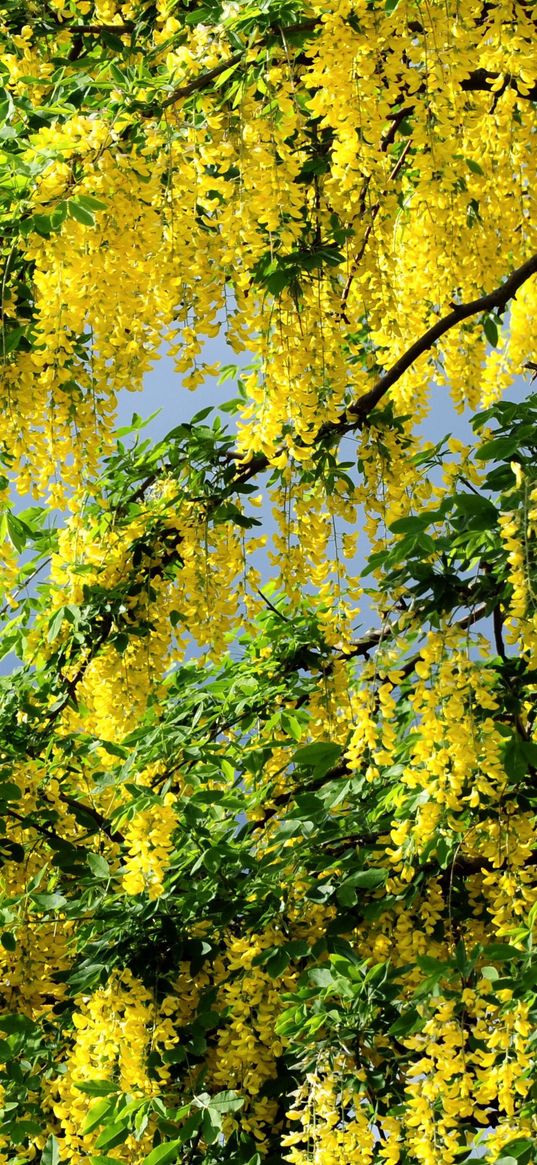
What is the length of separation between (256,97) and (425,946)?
6.54 ft

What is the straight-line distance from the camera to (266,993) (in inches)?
139

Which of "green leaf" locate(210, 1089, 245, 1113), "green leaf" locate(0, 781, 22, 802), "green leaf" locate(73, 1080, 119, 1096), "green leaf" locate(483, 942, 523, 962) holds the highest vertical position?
"green leaf" locate(0, 781, 22, 802)

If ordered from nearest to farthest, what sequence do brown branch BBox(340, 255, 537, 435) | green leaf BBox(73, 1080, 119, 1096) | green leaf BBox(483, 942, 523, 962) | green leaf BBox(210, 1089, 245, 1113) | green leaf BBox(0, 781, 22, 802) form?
green leaf BBox(483, 942, 523, 962), green leaf BBox(210, 1089, 245, 1113), green leaf BBox(73, 1080, 119, 1096), green leaf BBox(0, 781, 22, 802), brown branch BBox(340, 255, 537, 435)

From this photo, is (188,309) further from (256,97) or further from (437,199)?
(437,199)

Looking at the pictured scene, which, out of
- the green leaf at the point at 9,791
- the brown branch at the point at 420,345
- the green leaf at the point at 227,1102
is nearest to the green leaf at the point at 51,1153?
the green leaf at the point at 227,1102

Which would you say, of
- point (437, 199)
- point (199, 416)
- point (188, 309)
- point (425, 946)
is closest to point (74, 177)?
point (188, 309)

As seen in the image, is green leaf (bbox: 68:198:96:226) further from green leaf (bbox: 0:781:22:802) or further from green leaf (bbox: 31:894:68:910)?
green leaf (bbox: 31:894:68:910)

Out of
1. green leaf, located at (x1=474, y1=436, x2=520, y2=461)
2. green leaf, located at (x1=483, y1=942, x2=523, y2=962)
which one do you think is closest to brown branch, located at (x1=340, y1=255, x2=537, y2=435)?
green leaf, located at (x1=474, y1=436, x2=520, y2=461)

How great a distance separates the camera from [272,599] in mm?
4434

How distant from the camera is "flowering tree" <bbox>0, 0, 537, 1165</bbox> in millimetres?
2865

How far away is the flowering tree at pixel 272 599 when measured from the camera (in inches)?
113

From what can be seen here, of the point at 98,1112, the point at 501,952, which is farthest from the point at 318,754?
the point at 98,1112

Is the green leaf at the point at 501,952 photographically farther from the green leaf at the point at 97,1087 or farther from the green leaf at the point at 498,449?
the green leaf at the point at 97,1087

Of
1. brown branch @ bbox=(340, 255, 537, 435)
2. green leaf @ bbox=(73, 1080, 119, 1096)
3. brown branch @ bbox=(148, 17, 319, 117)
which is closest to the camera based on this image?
brown branch @ bbox=(148, 17, 319, 117)
